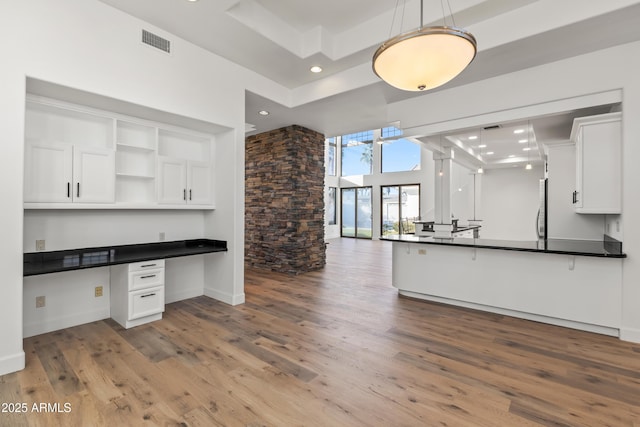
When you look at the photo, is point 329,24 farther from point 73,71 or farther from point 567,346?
point 567,346

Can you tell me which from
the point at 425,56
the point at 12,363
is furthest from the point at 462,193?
the point at 12,363

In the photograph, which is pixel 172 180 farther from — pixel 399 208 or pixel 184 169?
pixel 399 208

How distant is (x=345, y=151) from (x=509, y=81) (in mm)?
10558

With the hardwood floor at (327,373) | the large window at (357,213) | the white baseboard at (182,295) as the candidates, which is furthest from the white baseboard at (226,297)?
the large window at (357,213)

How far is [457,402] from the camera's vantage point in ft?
6.89

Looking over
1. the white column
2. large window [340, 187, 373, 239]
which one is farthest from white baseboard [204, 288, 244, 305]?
large window [340, 187, 373, 239]

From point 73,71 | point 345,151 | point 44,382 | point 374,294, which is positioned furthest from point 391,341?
point 345,151

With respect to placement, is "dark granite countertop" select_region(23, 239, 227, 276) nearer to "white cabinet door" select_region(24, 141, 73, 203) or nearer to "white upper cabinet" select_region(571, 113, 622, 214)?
"white cabinet door" select_region(24, 141, 73, 203)

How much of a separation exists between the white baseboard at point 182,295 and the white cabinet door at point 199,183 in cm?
132

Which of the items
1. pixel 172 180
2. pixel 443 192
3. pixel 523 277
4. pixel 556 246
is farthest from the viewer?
pixel 443 192

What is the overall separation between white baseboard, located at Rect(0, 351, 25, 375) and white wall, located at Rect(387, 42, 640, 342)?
5.12m

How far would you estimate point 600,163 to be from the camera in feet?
10.9

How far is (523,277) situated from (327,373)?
271 centimetres

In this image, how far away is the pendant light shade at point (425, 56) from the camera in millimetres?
2020
